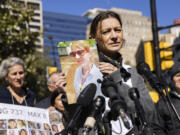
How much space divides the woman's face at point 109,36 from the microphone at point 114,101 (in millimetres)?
450

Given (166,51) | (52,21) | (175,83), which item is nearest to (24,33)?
(166,51)

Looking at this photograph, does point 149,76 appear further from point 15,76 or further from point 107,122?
point 15,76

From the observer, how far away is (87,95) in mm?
1864

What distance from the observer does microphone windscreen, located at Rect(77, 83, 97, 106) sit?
1844mm

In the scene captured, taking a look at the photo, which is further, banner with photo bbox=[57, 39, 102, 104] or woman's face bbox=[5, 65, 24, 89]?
woman's face bbox=[5, 65, 24, 89]

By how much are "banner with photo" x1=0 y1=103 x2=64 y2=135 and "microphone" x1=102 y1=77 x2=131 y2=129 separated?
123 centimetres

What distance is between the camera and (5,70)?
4219mm

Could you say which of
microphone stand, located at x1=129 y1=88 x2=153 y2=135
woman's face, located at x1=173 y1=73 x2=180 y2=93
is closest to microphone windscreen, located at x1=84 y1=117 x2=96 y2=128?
microphone stand, located at x1=129 y1=88 x2=153 y2=135

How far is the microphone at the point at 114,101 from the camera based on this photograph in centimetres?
166

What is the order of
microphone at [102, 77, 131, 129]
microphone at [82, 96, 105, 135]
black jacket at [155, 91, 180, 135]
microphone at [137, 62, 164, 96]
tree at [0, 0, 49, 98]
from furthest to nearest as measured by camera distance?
tree at [0, 0, 49, 98] → black jacket at [155, 91, 180, 135] → microphone at [137, 62, 164, 96] → microphone at [82, 96, 105, 135] → microphone at [102, 77, 131, 129]

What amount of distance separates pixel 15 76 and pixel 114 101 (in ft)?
8.89

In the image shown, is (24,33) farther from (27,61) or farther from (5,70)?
(5,70)

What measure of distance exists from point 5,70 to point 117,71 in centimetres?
252

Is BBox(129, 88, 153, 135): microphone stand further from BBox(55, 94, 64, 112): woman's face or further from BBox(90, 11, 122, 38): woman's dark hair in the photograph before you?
BBox(55, 94, 64, 112): woman's face
